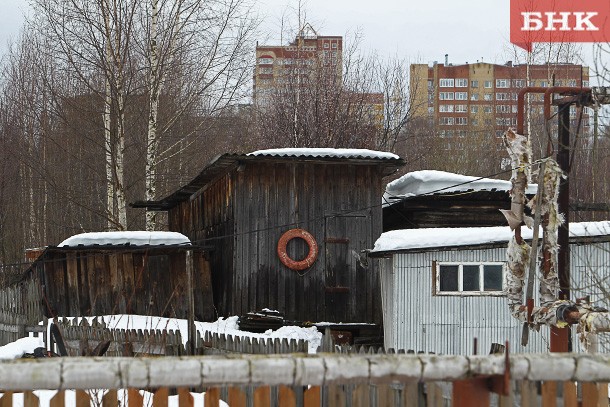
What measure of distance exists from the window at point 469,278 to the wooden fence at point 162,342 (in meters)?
3.07

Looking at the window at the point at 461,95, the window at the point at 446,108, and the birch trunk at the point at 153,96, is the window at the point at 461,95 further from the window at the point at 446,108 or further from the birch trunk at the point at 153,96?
the birch trunk at the point at 153,96

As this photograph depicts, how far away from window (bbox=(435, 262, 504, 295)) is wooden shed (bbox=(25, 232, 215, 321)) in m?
6.10

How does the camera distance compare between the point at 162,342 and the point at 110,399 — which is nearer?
the point at 110,399

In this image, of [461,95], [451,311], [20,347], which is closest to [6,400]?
[451,311]

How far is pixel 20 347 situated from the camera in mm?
14352

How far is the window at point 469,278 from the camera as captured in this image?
13945 mm

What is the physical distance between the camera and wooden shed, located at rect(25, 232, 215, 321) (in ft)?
58.8

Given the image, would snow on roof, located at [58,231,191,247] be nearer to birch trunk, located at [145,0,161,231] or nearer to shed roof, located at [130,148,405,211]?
shed roof, located at [130,148,405,211]

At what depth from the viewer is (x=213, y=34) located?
82.4 feet

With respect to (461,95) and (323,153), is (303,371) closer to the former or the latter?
(323,153)

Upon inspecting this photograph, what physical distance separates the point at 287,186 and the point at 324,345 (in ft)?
27.8

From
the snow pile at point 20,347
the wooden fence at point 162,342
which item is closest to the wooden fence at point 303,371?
the wooden fence at point 162,342

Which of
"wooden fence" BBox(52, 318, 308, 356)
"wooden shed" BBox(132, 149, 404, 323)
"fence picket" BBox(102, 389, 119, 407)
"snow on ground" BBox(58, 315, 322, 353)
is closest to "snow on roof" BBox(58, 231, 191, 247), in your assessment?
"wooden shed" BBox(132, 149, 404, 323)

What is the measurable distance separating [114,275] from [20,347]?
415 centimetres
